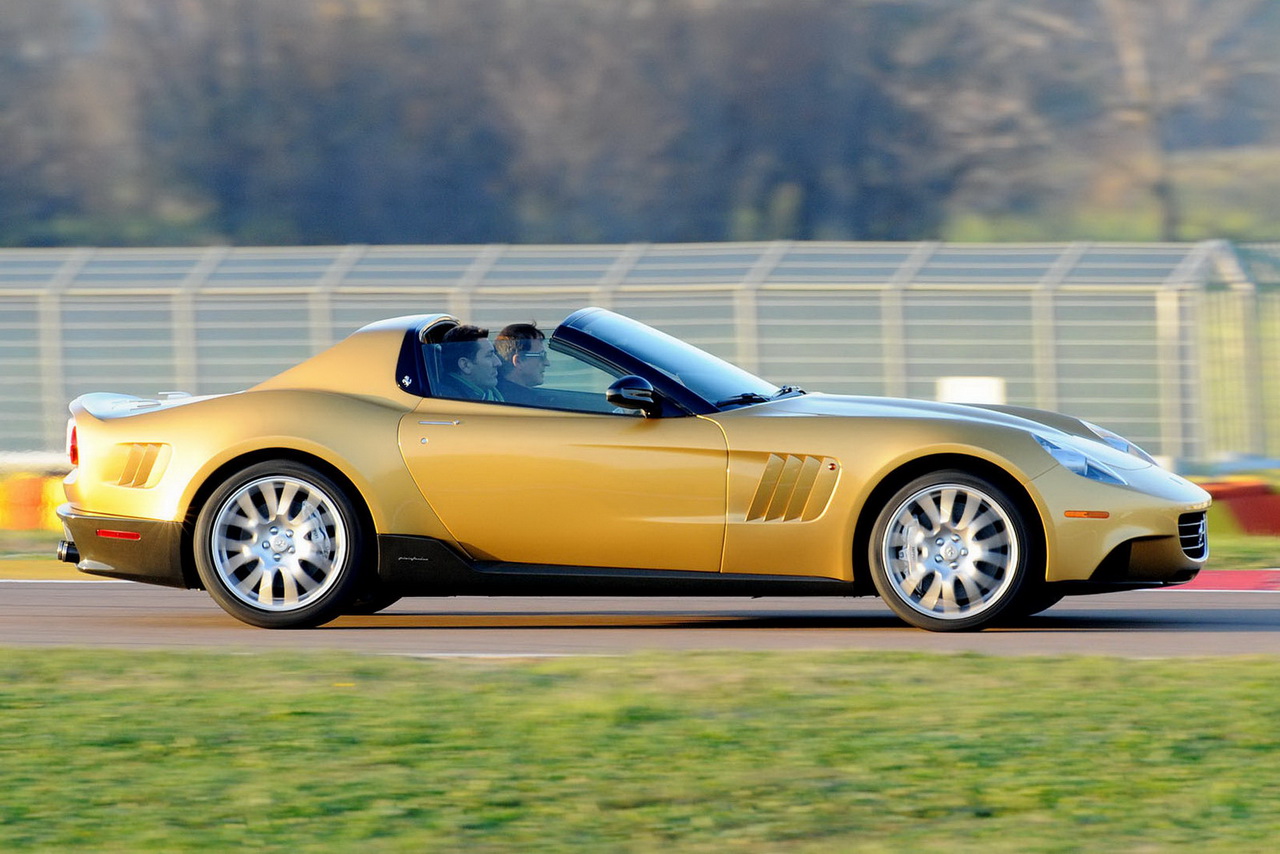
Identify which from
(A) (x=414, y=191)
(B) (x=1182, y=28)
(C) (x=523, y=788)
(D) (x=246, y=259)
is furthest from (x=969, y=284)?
(A) (x=414, y=191)

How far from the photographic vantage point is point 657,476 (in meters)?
7.62

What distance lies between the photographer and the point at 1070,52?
40562 millimetres

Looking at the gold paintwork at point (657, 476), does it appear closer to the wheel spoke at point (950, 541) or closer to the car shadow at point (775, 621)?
the wheel spoke at point (950, 541)

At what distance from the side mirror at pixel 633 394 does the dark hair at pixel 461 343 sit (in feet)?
2.34

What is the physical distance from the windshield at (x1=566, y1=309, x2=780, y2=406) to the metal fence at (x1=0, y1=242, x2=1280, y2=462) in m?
8.90

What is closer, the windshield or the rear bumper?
the windshield

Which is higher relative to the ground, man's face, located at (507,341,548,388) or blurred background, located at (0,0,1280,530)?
blurred background, located at (0,0,1280,530)

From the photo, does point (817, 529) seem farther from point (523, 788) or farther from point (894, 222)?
point (894, 222)

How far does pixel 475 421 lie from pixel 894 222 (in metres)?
32.6

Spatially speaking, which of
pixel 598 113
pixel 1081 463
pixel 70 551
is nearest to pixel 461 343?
pixel 70 551

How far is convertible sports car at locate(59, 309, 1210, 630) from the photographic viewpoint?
298 inches

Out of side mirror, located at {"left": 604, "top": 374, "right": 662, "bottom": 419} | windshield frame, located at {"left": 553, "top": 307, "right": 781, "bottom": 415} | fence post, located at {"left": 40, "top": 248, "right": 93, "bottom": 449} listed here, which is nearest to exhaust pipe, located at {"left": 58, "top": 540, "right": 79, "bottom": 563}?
windshield frame, located at {"left": 553, "top": 307, "right": 781, "bottom": 415}

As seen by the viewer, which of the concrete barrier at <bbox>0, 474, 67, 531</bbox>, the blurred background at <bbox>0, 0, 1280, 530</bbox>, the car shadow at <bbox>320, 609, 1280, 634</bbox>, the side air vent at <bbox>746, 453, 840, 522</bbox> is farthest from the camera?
the blurred background at <bbox>0, 0, 1280, 530</bbox>

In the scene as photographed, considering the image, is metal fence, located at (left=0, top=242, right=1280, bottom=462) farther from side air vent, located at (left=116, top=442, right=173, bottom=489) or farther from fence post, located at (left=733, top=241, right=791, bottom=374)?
side air vent, located at (left=116, top=442, right=173, bottom=489)
